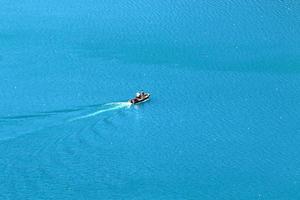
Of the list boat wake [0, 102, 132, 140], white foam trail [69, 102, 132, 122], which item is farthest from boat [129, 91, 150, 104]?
boat wake [0, 102, 132, 140]

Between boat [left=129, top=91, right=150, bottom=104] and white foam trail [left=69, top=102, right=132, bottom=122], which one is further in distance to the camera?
boat [left=129, top=91, right=150, bottom=104]

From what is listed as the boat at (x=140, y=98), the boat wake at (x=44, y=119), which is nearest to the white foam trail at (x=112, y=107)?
the boat wake at (x=44, y=119)

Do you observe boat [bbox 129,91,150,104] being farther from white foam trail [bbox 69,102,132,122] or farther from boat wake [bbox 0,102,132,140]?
boat wake [bbox 0,102,132,140]

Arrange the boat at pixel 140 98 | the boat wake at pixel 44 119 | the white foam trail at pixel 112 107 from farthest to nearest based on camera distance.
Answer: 1. the boat at pixel 140 98
2. the white foam trail at pixel 112 107
3. the boat wake at pixel 44 119

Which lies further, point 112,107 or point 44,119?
point 112,107

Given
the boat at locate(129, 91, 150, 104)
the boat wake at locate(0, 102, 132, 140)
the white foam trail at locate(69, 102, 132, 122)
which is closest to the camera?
the boat wake at locate(0, 102, 132, 140)

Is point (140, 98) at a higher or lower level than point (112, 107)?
higher

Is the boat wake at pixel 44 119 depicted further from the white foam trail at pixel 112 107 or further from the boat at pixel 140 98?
the boat at pixel 140 98

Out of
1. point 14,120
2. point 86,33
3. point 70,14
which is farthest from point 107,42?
point 14,120

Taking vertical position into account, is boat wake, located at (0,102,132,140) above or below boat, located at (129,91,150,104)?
below

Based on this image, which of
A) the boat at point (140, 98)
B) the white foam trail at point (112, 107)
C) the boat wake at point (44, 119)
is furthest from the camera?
the boat at point (140, 98)

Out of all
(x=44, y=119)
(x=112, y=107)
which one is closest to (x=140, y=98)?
(x=112, y=107)

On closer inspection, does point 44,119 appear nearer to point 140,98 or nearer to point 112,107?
point 112,107
